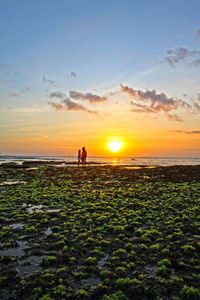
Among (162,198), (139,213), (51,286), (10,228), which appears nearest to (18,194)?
(10,228)

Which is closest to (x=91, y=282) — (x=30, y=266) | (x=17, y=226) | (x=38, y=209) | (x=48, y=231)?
(x=30, y=266)

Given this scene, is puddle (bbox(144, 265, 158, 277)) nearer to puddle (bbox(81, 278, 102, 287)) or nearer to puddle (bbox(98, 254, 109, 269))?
puddle (bbox(98, 254, 109, 269))

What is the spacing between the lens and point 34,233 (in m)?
11.4

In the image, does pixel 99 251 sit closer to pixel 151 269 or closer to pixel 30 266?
pixel 151 269

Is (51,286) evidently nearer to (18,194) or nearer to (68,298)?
(68,298)

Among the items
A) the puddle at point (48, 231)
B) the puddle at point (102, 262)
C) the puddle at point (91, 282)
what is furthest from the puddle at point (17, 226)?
the puddle at point (91, 282)

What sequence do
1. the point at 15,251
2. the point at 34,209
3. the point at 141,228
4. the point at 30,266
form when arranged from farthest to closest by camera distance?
the point at 34,209 < the point at 141,228 < the point at 15,251 < the point at 30,266

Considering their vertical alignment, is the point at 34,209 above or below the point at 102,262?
above

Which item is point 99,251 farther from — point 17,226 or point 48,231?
point 17,226

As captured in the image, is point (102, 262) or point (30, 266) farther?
point (102, 262)

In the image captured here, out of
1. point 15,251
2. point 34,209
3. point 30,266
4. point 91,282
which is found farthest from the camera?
point 34,209

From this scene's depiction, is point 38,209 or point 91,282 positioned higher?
point 38,209

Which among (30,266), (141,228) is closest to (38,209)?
(141,228)

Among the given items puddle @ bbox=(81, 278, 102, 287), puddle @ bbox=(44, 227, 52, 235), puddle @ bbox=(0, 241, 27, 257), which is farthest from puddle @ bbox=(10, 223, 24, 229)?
puddle @ bbox=(81, 278, 102, 287)
